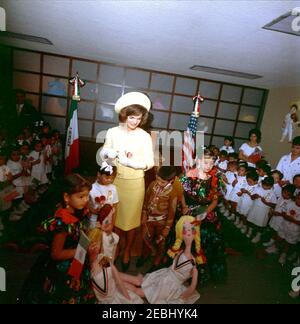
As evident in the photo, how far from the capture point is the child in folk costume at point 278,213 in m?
2.30

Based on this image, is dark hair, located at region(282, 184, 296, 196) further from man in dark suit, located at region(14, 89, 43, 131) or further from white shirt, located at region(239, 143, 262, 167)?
man in dark suit, located at region(14, 89, 43, 131)

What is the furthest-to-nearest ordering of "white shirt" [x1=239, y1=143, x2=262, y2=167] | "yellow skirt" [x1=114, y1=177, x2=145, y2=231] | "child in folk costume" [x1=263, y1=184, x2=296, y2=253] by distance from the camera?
"white shirt" [x1=239, y1=143, x2=262, y2=167], "child in folk costume" [x1=263, y1=184, x2=296, y2=253], "yellow skirt" [x1=114, y1=177, x2=145, y2=231]

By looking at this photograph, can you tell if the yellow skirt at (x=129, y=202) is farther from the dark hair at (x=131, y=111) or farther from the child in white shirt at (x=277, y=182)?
the child in white shirt at (x=277, y=182)

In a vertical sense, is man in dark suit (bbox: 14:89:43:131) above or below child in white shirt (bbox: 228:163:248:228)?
above

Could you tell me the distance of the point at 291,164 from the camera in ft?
8.54

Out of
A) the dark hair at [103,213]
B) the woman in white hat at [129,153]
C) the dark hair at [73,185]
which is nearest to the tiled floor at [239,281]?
the woman in white hat at [129,153]

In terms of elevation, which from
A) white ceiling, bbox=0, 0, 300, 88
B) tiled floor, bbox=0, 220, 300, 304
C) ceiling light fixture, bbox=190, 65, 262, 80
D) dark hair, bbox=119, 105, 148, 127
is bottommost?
tiled floor, bbox=0, 220, 300, 304

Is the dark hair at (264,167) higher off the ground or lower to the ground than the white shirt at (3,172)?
higher

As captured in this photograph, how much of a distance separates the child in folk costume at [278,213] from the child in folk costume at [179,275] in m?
1.07

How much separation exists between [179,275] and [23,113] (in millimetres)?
2226

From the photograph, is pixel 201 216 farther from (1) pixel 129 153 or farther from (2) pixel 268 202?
(2) pixel 268 202

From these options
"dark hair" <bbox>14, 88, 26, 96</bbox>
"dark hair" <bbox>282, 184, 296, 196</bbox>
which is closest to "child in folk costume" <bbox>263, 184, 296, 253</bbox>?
"dark hair" <bbox>282, 184, 296, 196</bbox>

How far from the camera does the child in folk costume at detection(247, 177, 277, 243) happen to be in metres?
2.58

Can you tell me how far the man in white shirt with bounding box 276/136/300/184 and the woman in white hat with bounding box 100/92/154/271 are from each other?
67.8 inches
